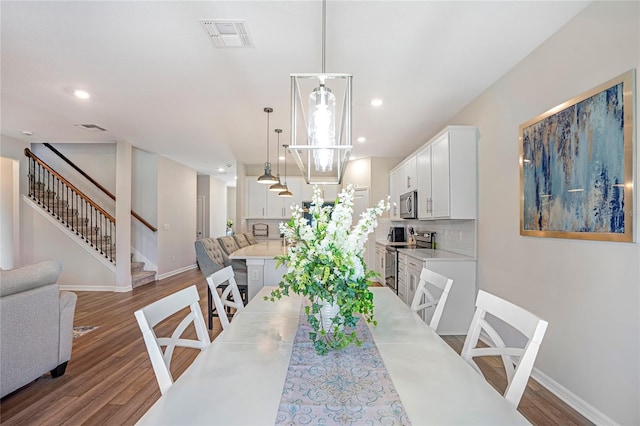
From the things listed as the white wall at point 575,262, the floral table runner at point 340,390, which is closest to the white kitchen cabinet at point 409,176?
the white wall at point 575,262

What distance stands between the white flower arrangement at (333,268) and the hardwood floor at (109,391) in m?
1.61

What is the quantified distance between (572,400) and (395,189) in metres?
4.28

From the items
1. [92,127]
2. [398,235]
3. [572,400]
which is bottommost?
[572,400]

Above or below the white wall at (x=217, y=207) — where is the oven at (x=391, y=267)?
below

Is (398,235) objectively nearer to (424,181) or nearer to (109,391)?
(424,181)

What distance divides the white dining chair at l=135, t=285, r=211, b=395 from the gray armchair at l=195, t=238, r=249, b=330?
2.10 metres

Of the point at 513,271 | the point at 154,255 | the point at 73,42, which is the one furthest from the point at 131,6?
the point at 154,255

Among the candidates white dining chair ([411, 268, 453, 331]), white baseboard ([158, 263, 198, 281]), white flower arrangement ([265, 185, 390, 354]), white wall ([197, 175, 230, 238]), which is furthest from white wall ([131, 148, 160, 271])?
white flower arrangement ([265, 185, 390, 354])

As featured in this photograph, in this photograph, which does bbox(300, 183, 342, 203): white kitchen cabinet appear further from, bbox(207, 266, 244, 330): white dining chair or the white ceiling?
bbox(207, 266, 244, 330): white dining chair

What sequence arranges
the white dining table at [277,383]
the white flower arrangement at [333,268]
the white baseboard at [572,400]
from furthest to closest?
1. the white baseboard at [572,400]
2. the white flower arrangement at [333,268]
3. the white dining table at [277,383]

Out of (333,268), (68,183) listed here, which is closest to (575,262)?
(333,268)

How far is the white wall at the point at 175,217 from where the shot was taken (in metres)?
6.86

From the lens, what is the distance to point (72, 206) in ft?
20.4

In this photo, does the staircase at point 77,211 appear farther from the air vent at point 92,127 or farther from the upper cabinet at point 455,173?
the upper cabinet at point 455,173
